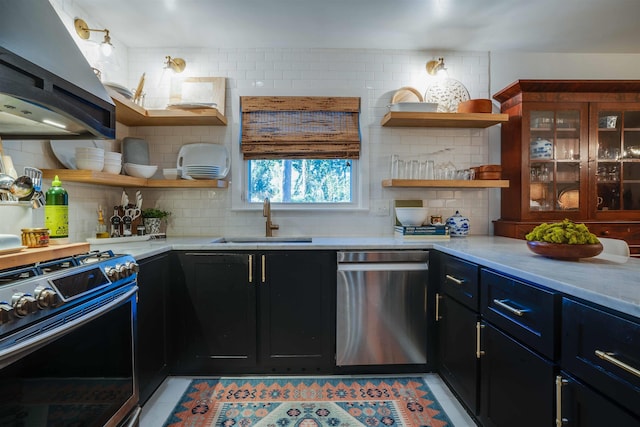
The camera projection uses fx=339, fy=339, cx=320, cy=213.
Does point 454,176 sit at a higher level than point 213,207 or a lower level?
higher

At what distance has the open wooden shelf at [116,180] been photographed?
1.98m

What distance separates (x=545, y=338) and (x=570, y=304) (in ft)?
0.58

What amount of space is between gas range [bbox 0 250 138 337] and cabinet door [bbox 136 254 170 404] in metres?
0.39

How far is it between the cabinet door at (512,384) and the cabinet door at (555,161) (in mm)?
1516

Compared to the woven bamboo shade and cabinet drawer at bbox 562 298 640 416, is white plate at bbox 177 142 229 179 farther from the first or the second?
cabinet drawer at bbox 562 298 640 416

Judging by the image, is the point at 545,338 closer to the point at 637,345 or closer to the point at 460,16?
the point at 637,345

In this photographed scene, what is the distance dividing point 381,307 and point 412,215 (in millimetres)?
773

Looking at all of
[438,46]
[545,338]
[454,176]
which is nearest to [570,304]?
[545,338]

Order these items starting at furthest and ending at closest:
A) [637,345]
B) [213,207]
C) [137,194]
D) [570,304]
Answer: [213,207]
[137,194]
[570,304]
[637,345]

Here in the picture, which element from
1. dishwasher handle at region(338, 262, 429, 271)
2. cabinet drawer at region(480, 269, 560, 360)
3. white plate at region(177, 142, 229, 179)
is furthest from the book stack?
white plate at region(177, 142, 229, 179)

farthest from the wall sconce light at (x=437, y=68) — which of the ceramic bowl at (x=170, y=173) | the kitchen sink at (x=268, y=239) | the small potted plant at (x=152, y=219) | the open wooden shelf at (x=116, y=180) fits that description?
the small potted plant at (x=152, y=219)

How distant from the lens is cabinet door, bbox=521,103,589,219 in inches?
105

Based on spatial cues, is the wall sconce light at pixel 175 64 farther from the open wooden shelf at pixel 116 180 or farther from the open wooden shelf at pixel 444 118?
the open wooden shelf at pixel 444 118

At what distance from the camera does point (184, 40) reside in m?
2.79
